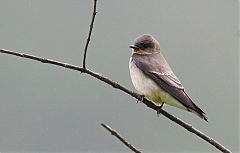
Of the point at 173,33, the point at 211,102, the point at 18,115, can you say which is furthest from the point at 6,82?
the point at 211,102

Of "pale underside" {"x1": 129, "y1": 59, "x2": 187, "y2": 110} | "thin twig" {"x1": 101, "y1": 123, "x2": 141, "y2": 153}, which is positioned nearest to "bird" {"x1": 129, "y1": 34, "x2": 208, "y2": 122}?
"pale underside" {"x1": 129, "y1": 59, "x2": 187, "y2": 110}

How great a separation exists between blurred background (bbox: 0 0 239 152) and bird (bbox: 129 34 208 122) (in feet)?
5.60

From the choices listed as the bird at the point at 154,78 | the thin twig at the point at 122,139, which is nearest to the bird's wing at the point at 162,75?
the bird at the point at 154,78

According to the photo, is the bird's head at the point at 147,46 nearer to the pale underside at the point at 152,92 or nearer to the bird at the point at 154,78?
the bird at the point at 154,78

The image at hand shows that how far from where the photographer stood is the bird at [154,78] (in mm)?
3748

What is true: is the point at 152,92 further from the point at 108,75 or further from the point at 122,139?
the point at 108,75

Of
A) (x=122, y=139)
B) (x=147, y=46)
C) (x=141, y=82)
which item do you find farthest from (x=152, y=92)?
(x=122, y=139)

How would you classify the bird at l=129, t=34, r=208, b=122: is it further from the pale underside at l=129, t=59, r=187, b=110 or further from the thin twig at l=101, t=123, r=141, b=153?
the thin twig at l=101, t=123, r=141, b=153

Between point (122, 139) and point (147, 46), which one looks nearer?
point (122, 139)

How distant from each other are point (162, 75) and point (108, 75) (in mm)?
5272

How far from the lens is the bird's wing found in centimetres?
371

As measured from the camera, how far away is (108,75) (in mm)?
9203

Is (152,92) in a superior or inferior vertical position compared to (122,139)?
inferior

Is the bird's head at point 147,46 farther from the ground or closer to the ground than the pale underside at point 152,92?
farther from the ground
